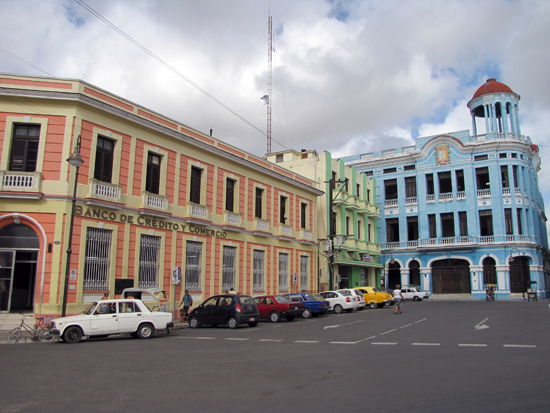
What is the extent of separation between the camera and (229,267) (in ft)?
91.2

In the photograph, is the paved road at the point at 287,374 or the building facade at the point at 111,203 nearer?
the paved road at the point at 287,374

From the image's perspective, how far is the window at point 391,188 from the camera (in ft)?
184

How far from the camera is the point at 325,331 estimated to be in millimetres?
17844

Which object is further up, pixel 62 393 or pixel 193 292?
pixel 193 292

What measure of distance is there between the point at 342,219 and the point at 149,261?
2277cm

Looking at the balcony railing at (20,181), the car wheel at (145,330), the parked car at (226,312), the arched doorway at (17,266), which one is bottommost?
the car wheel at (145,330)

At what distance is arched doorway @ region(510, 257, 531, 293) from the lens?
47.1m

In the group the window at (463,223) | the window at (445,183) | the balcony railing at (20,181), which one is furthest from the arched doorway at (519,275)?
the balcony railing at (20,181)

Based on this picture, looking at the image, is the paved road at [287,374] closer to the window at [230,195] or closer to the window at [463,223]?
the window at [230,195]

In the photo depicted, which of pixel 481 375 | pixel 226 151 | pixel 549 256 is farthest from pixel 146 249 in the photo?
pixel 549 256

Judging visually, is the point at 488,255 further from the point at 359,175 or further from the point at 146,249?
the point at 146,249

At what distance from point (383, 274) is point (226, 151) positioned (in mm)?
31074

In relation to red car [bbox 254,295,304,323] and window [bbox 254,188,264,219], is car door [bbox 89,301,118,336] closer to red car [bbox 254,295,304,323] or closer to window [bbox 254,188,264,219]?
red car [bbox 254,295,304,323]

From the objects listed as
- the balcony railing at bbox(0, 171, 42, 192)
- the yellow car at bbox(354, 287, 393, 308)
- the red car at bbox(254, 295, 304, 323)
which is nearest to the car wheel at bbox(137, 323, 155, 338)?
the balcony railing at bbox(0, 171, 42, 192)
